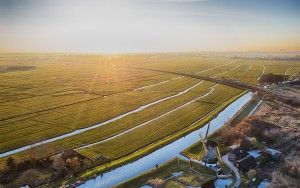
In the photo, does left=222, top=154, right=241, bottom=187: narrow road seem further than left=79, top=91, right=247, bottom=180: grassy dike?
No

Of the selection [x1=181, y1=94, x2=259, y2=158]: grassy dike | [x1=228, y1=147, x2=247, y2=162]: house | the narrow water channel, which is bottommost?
the narrow water channel

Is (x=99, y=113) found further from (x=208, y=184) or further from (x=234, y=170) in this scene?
(x=208, y=184)

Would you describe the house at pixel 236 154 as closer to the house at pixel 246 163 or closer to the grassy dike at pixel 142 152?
the house at pixel 246 163

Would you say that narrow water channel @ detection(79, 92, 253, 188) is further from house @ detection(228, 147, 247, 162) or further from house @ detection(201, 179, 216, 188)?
house @ detection(201, 179, 216, 188)

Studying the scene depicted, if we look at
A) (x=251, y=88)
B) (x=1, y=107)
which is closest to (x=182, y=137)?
(x=1, y=107)

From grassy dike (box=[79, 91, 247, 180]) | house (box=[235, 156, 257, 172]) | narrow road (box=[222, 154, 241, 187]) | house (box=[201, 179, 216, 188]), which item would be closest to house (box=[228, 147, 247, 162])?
narrow road (box=[222, 154, 241, 187])

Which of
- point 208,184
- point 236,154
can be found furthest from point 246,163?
point 208,184

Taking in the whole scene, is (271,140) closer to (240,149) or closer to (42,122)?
(240,149)

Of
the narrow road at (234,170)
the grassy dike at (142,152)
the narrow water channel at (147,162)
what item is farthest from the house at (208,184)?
the grassy dike at (142,152)
